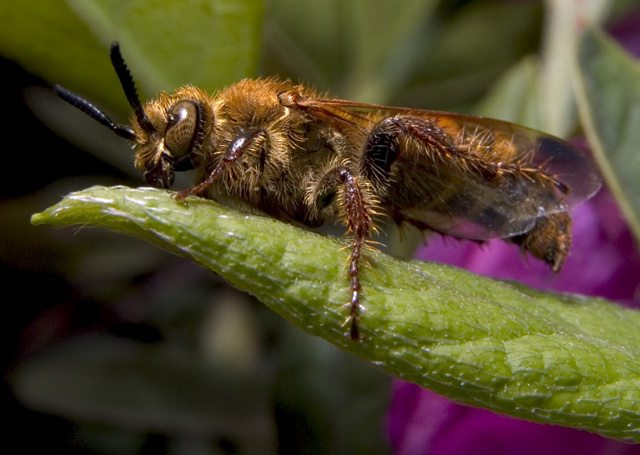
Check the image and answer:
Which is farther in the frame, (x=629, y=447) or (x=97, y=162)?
(x=97, y=162)

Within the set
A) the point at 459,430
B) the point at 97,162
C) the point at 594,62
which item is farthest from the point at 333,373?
the point at 97,162

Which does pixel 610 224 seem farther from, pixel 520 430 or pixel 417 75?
pixel 417 75

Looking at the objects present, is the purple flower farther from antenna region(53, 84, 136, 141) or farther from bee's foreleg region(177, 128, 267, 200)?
antenna region(53, 84, 136, 141)

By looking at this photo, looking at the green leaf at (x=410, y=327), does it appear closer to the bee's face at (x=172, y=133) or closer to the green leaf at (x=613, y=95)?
the bee's face at (x=172, y=133)

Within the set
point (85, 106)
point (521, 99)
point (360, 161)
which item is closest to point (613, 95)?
point (521, 99)

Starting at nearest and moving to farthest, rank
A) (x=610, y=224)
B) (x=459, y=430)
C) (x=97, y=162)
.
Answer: (x=459, y=430)
(x=610, y=224)
(x=97, y=162)

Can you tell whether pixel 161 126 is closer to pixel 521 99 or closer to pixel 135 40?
pixel 135 40

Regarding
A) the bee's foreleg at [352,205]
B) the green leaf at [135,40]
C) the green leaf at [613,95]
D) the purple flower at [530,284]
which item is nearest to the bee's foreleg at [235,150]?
the bee's foreleg at [352,205]

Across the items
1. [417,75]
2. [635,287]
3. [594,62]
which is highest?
[417,75]
